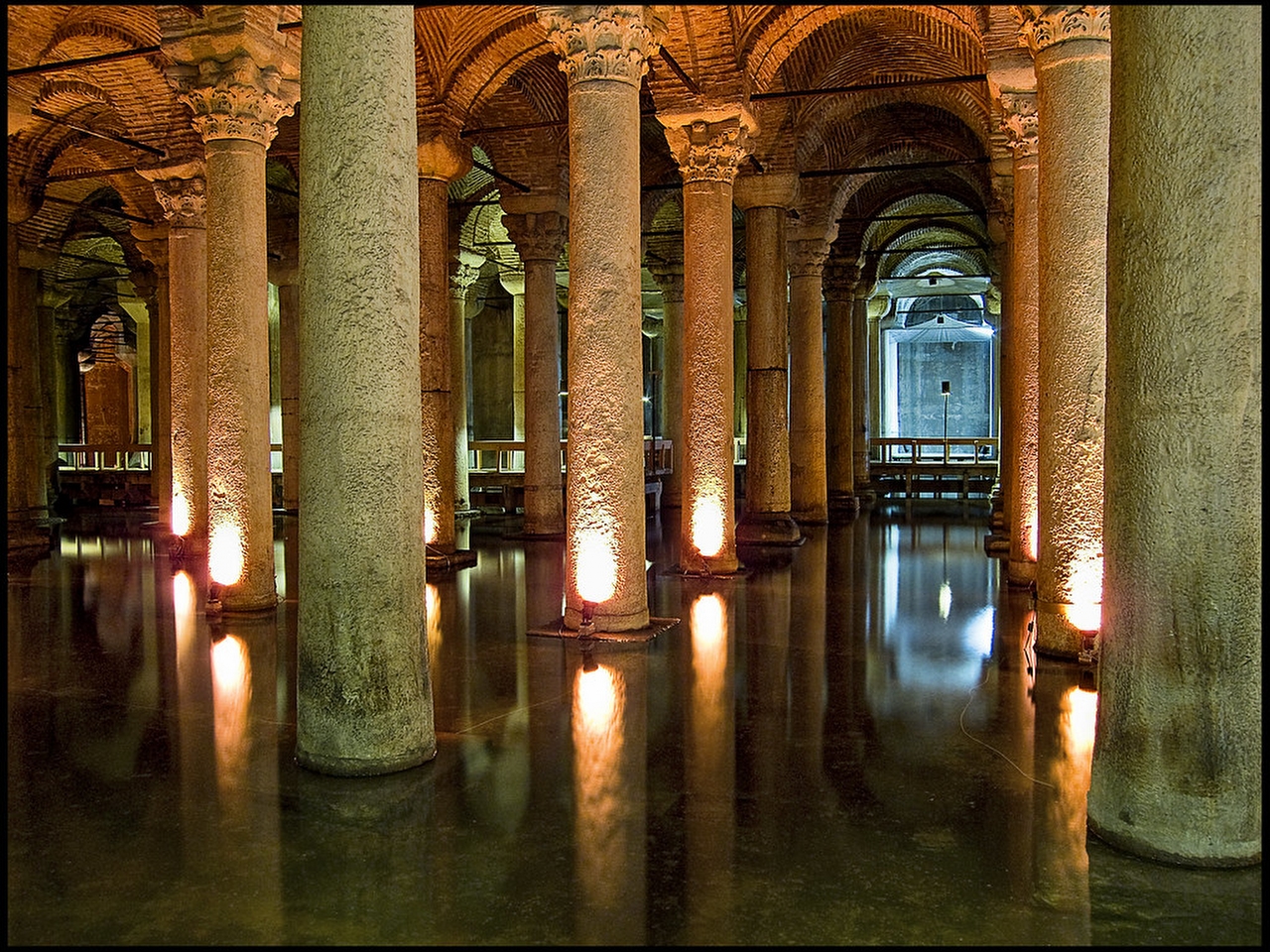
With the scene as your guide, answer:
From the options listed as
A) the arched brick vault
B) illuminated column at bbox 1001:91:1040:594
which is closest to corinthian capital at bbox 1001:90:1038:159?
illuminated column at bbox 1001:91:1040:594

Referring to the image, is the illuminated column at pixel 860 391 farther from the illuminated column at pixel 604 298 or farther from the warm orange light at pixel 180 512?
the illuminated column at pixel 604 298

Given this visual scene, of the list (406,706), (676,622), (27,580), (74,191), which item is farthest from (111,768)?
(74,191)

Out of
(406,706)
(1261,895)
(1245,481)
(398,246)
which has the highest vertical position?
(398,246)

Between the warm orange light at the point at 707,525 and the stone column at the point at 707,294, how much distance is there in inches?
1.0

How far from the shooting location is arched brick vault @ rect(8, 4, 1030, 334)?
32.7 feet

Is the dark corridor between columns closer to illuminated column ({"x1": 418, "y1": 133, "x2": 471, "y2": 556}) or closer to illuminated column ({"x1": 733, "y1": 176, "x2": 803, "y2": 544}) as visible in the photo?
illuminated column ({"x1": 418, "y1": 133, "x2": 471, "y2": 556})

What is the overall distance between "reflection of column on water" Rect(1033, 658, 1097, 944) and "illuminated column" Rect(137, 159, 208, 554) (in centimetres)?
802

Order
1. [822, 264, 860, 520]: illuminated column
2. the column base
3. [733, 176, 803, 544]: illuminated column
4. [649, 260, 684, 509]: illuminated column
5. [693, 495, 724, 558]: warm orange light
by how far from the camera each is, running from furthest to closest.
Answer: [822, 264, 860, 520]: illuminated column, [649, 260, 684, 509]: illuminated column, the column base, [733, 176, 803, 544]: illuminated column, [693, 495, 724, 558]: warm orange light

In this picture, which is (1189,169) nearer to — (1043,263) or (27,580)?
(1043,263)

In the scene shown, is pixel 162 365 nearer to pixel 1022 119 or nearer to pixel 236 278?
pixel 236 278

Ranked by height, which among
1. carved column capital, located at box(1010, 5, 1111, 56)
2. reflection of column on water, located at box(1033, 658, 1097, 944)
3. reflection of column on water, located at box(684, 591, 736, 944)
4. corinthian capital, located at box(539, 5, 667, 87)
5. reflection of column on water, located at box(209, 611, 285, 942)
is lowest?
reflection of column on water, located at box(1033, 658, 1097, 944)

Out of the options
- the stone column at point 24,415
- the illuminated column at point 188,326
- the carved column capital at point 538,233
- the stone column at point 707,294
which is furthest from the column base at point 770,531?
the stone column at point 24,415

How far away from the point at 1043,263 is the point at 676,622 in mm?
3670

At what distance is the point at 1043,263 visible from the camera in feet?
21.8
